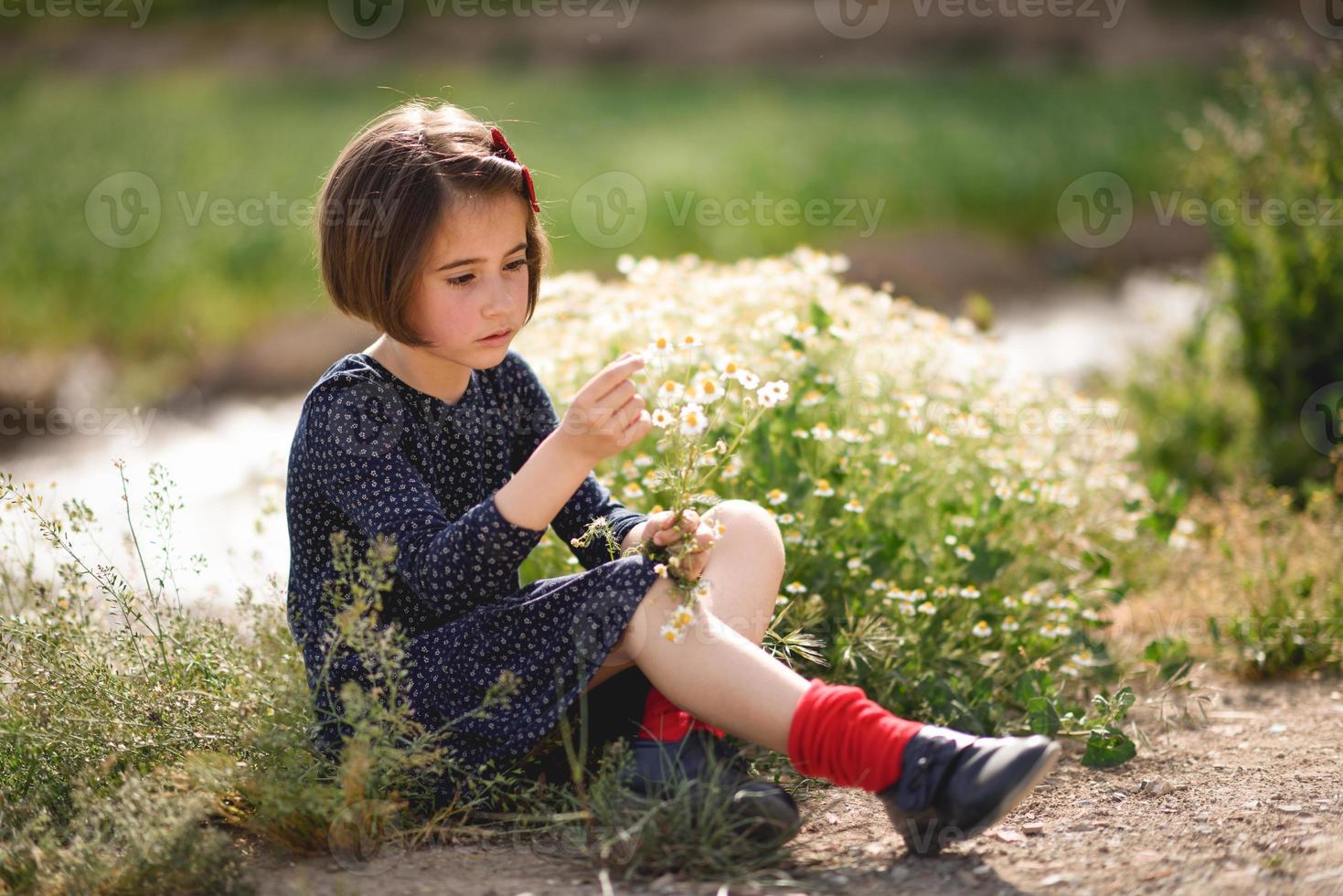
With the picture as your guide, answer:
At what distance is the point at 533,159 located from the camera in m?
8.91

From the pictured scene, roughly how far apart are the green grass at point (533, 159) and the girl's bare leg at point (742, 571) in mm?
3111

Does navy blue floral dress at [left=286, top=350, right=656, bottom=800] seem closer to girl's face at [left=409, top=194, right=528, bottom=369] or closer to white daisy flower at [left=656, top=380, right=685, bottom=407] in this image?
girl's face at [left=409, top=194, right=528, bottom=369]

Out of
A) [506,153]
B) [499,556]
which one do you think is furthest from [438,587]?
[506,153]

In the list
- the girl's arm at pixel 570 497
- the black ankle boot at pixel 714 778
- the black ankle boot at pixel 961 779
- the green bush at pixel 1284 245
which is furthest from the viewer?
the green bush at pixel 1284 245

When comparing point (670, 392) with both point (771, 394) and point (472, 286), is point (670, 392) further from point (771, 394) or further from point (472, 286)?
point (472, 286)

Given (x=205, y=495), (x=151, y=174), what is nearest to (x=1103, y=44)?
(x=151, y=174)

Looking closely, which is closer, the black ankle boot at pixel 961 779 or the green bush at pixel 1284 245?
the black ankle boot at pixel 961 779

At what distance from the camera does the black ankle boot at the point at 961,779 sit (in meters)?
1.86

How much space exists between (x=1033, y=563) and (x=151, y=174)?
22.6 feet

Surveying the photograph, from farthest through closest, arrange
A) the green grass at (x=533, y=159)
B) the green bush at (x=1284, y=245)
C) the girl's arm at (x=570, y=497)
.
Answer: the green grass at (x=533, y=159), the green bush at (x=1284, y=245), the girl's arm at (x=570, y=497)

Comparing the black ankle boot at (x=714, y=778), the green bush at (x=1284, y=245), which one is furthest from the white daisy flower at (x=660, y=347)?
the green bush at (x=1284, y=245)

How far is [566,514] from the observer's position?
2.49 m

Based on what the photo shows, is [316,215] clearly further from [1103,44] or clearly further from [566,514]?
[1103,44]

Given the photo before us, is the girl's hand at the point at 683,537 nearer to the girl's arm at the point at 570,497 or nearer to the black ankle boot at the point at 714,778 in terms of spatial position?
the girl's arm at the point at 570,497
